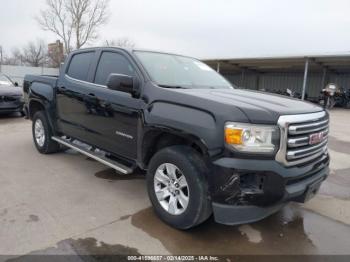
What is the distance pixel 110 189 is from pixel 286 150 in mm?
2477

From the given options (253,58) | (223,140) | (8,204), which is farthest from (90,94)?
(253,58)

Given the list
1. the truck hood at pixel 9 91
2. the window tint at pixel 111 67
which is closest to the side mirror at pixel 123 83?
the window tint at pixel 111 67

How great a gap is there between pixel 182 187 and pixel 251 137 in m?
0.90

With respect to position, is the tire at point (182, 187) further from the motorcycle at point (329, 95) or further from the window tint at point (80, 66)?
the motorcycle at point (329, 95)

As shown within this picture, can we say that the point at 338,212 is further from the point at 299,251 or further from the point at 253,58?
the point at 253,58

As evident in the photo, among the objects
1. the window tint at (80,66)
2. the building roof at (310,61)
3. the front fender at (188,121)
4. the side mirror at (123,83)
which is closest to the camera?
the front fender at (188,121)

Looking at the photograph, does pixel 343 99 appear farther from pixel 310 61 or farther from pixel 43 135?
pixel 43 135

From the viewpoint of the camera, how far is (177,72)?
4078 mm

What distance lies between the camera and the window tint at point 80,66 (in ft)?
15.5

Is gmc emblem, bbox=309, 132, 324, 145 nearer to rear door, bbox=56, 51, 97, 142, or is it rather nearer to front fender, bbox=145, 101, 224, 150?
front fender, bbox=145, 101, 224, 150

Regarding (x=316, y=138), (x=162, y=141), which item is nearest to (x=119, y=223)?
(x=162, y=141)

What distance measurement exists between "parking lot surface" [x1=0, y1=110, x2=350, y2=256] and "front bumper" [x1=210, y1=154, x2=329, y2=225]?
447 millimetres

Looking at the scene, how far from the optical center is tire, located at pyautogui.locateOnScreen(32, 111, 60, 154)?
18.6ft

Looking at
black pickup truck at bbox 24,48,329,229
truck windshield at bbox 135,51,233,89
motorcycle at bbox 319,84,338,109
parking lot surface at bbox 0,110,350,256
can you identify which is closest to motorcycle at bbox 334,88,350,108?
motorcycle at bbox 319,84,338,109
